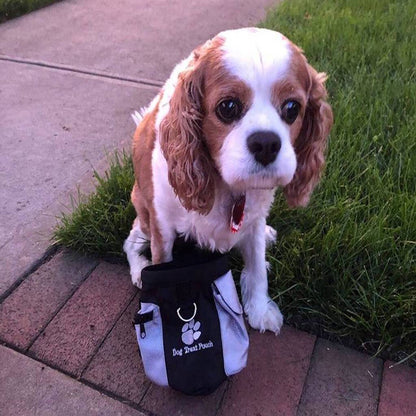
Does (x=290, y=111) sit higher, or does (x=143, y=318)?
(x=290, y=111)

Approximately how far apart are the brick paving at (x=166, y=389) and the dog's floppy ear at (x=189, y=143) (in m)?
0.75

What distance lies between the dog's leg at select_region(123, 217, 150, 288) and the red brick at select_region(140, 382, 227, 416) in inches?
23.5

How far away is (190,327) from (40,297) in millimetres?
831

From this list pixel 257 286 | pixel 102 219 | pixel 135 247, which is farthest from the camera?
pixel 102 219

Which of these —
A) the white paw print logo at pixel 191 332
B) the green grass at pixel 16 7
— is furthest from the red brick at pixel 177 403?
the green grass at pixel 16 7

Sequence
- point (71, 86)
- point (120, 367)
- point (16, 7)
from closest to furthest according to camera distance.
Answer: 1. point (120, 367)
2. point (71, 86)
3. point (16, 7)

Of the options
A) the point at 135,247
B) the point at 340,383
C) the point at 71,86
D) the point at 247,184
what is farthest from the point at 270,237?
the point at 71,86

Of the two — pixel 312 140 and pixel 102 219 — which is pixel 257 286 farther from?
pixel 102 219

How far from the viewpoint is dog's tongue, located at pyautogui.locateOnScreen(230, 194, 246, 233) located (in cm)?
196

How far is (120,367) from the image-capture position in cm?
200

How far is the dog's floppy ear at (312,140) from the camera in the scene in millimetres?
1824

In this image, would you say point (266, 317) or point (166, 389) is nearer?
point (166, 389)

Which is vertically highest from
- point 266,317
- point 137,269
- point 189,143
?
point 189,143

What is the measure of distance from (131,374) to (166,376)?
0.21 metres
